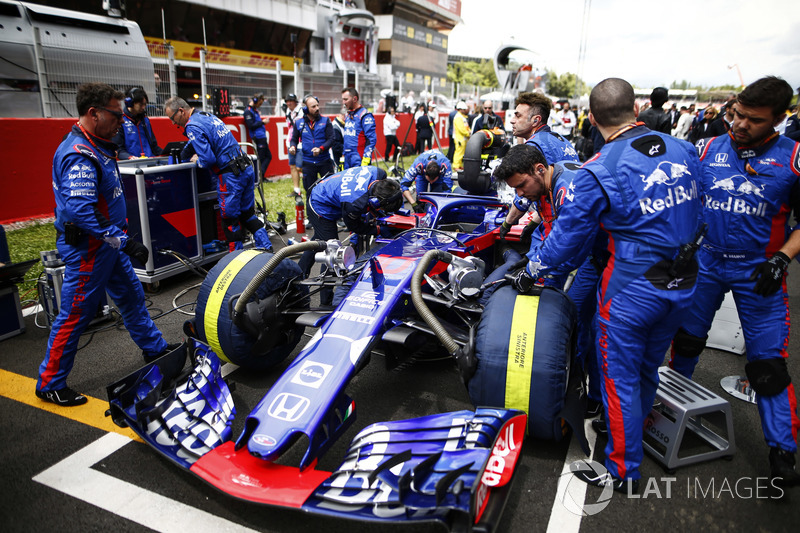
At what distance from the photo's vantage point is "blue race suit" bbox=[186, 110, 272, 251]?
559 cm

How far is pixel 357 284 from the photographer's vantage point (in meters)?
3.32

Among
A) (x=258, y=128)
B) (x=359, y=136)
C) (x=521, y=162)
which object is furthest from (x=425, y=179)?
(x=258, y=128)

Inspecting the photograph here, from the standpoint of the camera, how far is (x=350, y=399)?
2.72 metres

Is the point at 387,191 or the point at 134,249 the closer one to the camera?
the point at 134,249

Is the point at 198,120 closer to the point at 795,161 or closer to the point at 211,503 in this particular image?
the point at 211,503

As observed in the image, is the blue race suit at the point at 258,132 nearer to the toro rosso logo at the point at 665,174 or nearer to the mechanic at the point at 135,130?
the mechanic at the point at 135,130

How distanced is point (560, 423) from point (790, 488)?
1.27 metres

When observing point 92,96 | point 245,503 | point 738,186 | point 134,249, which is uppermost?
point 92,96

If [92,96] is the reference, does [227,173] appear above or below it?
below

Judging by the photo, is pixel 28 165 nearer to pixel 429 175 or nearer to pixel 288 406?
pixel 429 175

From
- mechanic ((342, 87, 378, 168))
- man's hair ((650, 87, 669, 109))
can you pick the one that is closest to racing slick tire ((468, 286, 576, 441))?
mechanic ((342, 87, 378, 168))

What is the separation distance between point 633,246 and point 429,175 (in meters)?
4.16

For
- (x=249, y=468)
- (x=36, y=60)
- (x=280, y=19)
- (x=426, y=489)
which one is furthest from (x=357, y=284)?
(x=280, y=19)

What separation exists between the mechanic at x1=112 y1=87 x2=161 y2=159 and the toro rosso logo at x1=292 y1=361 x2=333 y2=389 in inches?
221
